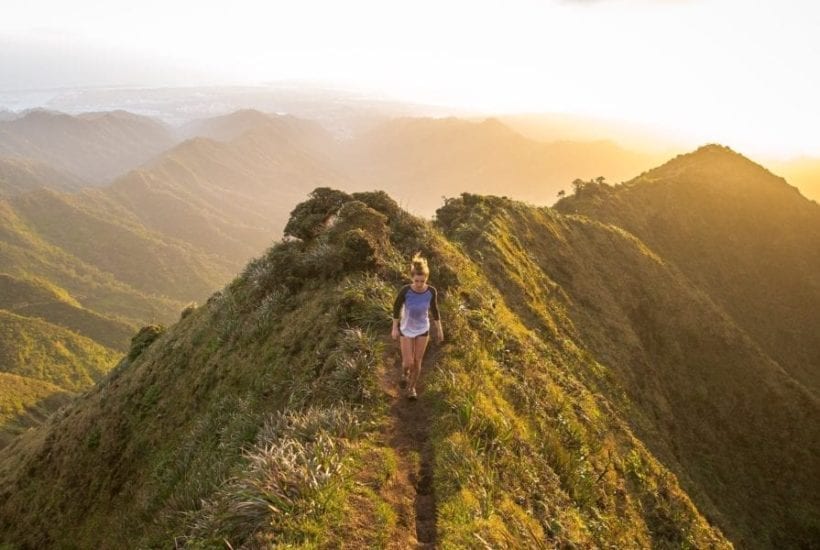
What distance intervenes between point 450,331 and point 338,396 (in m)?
3.68

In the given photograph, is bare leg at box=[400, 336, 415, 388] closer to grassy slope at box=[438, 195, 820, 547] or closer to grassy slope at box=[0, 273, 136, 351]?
grassy slope at box=[438, 195, 820, 547]

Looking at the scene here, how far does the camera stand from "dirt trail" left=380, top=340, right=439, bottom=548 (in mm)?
7461

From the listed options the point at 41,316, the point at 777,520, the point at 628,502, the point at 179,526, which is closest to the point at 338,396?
the point at 179,526

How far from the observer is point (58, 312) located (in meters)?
139

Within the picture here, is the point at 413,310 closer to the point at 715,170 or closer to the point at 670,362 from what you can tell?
the point at 670,362

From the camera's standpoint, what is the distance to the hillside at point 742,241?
4775 centimetres

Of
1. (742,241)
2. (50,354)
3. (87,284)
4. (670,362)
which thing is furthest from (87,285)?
(670,362)

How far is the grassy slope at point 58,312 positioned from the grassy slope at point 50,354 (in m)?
9.60

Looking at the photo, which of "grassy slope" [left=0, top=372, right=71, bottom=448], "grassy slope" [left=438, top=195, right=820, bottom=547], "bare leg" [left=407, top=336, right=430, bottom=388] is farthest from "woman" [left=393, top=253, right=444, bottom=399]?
"grassy slope" [left=0, top=372, right=71, bottom=448]

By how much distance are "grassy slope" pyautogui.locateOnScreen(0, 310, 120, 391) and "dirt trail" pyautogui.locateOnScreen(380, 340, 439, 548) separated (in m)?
120

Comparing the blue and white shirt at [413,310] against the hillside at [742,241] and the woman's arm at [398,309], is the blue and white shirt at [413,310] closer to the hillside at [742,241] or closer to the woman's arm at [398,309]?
the woman's arm at [398,309]

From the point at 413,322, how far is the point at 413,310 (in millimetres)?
250

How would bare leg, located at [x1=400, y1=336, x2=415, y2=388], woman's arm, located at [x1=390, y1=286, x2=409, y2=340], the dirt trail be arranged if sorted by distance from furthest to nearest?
1. woman's arm, located at [x1=390, y1=286, x2=409, y2=340]
2. bare leg, located at [x1=400, y1=336, x2=415, y2=388]
3. the dirt trail

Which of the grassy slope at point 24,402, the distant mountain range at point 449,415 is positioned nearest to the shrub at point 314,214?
the distant mountain range at point 449,415
